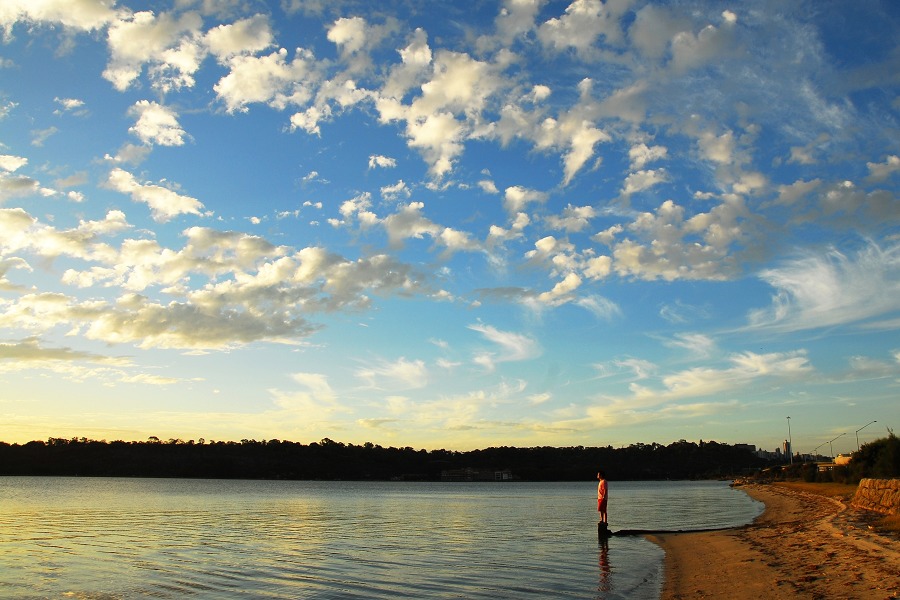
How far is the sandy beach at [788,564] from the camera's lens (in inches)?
621

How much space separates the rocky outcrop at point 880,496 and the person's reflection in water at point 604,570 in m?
14.2

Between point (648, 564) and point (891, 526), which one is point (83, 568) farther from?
point (891, 526)

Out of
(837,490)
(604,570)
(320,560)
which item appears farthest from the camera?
(837,490)

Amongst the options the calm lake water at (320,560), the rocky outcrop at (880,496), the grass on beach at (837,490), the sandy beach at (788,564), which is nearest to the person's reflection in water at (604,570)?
the calm lake water at (320,560)

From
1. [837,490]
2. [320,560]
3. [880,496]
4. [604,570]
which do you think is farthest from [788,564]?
[837,490]

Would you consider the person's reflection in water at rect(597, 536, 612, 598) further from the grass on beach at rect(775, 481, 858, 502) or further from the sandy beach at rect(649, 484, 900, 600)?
the grass on beach at rect(775, 481, 858, 502)

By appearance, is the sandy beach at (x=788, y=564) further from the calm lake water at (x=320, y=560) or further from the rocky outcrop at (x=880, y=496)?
the rocky outcrop at (x=880, y=496)

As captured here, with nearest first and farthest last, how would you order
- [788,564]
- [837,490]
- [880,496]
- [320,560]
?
[788,564] → [320,560] → [880,496] → [837,490]

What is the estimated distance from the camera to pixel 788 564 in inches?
787

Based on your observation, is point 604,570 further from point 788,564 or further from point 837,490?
point 837,490

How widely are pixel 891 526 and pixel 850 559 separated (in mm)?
9394

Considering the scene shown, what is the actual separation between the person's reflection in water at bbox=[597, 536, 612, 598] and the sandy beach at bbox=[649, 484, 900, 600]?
5.40 ft

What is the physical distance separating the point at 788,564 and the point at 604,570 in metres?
5.61

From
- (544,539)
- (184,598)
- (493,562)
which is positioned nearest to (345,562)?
(493,562)
